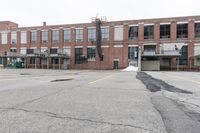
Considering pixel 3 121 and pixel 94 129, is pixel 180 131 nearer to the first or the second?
pixel 94 129

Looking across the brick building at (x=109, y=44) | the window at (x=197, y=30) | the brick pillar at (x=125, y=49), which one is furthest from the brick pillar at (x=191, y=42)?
the brick pillar at (x=125, y=49)

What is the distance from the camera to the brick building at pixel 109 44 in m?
39.2

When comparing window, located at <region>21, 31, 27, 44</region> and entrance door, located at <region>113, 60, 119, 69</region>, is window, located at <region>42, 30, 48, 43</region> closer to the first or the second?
window, located at <region>21, 31, 27, 44</region>

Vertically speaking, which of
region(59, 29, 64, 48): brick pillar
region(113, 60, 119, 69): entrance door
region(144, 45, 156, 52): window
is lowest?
region(113, 60, 119, 69): entrance door

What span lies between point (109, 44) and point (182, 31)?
16425 millimetres

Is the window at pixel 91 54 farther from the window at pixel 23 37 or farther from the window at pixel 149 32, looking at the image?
the window at pixel 23 37

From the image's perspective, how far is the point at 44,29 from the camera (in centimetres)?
5006

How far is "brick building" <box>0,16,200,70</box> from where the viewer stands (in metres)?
39.2

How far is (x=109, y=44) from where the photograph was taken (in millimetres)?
44500

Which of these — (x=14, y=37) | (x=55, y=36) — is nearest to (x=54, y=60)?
(x=55, y=36)

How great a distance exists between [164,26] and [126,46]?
9.44 meters

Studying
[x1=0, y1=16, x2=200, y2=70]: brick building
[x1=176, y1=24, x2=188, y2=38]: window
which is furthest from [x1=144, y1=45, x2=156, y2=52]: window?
[x1=176, y1=24, x2=188, y2=38]: window

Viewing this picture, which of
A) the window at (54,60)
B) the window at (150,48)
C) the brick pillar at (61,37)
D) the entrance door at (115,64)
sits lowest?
the entrance door at (115,64)

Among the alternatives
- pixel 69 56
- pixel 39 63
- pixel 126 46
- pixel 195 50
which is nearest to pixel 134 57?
pixel 126 46
